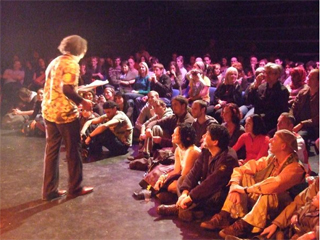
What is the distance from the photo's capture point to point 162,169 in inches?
161

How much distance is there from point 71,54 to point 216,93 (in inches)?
105

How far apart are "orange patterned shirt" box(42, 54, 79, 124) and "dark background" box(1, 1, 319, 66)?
622 centimetres

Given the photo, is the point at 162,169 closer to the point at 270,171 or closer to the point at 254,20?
the point at 270,171

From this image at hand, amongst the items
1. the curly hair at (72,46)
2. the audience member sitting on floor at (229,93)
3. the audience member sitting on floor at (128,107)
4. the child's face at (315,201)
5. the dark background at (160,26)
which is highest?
the dark background at (160,26)

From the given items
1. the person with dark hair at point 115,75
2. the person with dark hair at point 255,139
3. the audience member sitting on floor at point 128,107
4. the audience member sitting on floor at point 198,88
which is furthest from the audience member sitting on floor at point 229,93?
the person with dark hair at point 115,75

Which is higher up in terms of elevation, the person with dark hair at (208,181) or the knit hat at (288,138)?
the knit hat at (288,138)

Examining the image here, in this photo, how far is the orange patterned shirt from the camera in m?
3.64

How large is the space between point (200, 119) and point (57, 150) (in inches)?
62.7

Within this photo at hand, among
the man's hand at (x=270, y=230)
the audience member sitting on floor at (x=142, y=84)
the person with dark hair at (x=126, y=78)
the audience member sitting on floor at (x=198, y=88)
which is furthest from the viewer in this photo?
the person with dark hair at (x=126, y=78)

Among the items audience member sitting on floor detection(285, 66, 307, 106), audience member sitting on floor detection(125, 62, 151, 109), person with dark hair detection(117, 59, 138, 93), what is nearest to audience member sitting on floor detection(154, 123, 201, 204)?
audience member sitting on floor detection(285, 66, 307, 106)

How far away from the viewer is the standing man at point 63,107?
3.64 m

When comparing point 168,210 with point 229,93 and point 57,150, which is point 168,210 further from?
point 229,93

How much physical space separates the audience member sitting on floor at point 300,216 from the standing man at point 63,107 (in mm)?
1803

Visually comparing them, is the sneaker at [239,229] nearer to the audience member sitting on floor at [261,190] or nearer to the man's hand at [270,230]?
the audience member sitting on floor at [261,190]
